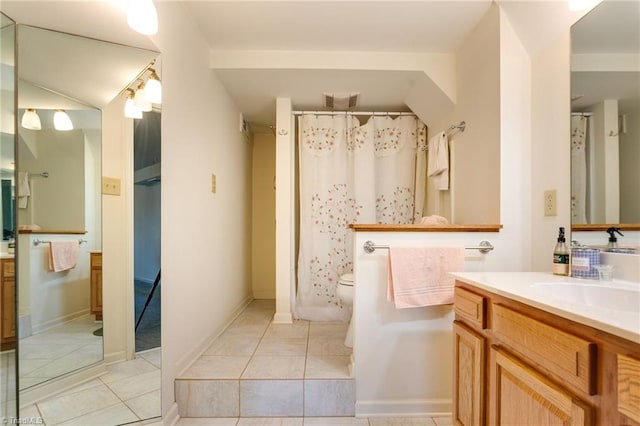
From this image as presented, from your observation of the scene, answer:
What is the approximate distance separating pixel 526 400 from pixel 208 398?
1.49m

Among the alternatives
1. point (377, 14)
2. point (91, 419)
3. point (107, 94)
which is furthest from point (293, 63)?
point (91, 419)

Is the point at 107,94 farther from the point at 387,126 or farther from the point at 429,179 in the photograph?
the point at 429,179

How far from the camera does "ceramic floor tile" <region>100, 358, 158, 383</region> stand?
1229 mm

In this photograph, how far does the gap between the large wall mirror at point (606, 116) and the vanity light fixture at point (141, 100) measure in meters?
2.03

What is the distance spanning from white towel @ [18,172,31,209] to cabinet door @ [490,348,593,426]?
1812 millimetres

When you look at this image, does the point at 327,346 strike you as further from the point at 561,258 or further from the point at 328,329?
the point at 561,258

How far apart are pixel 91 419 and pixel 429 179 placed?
2.70 m

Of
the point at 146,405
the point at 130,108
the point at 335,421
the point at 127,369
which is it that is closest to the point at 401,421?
the point at 335,421

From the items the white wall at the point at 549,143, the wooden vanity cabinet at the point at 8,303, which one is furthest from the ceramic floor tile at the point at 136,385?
the white wall at the point at 549,143

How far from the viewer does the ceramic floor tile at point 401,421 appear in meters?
1.43

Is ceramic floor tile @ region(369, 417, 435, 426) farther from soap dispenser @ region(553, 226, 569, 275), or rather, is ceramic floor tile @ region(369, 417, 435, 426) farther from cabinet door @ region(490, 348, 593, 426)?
soap dispenser @ region(553, 226, 569, 275)

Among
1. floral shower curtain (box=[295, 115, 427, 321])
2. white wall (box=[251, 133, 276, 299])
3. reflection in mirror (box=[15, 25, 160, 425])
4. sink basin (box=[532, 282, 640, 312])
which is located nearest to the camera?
sink basin (box=[532, 282, 640, 312])

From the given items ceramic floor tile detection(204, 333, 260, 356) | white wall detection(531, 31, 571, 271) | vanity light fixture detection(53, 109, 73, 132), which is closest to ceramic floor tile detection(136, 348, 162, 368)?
ceramic floor tile detection(204, 333, 260, 356)

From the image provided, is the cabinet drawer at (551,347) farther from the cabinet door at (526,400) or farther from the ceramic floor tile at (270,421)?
the ceramic floor tile at (270,421)
